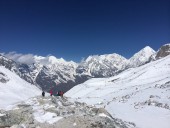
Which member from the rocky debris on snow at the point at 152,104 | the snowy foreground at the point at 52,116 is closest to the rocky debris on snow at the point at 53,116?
the snowy foreground at the point at 52,116

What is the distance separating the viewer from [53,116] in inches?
902

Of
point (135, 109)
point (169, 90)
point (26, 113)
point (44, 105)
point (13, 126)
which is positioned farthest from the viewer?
point (169, 90)

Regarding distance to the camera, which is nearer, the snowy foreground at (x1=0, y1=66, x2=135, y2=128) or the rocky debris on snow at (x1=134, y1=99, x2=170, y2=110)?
the snowy foreground at (x1=0, y1=66, x2=135, y2=128)

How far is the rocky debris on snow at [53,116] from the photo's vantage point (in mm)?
21391

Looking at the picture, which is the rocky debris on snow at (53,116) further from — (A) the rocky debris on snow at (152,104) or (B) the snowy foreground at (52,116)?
(A) the rocky debris on snow at (152,104)

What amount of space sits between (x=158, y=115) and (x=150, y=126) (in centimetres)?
639

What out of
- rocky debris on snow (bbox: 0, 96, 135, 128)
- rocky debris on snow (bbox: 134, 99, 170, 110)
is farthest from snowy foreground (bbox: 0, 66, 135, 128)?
rocky debris on snow (bbox: 134, 99, 170, 110)

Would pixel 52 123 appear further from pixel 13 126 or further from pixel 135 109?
pixel 135 109

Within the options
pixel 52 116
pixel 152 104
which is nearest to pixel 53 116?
pixel 52 116

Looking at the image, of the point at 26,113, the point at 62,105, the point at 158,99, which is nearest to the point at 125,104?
the point at 158,99

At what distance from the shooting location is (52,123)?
70.7 feet

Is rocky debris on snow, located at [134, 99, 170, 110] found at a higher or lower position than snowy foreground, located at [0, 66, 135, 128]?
higher

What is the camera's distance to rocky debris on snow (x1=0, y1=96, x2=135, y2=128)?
2139cm

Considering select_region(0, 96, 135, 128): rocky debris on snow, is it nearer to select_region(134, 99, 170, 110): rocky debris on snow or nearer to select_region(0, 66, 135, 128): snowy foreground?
select_region(0, 66, 135, 128): snowy foreground
